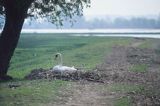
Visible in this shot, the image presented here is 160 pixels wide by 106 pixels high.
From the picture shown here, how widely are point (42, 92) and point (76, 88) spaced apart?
2.23 meters

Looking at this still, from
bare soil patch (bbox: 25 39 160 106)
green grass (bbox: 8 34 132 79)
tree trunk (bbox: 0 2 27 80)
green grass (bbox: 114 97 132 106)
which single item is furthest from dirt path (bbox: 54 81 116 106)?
green grass (bbox: 8 34 132 79)

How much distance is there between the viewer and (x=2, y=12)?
26.3m

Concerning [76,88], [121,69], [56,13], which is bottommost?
[121,69]

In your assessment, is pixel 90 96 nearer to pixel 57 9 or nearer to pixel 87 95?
pixel 87 95

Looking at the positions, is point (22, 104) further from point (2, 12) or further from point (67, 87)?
point (2, 12)

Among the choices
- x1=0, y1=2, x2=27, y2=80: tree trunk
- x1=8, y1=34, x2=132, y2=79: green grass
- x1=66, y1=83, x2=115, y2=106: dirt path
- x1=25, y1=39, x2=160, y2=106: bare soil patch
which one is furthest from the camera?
x1=8, y1=34, x2=132, y2=79: green grass

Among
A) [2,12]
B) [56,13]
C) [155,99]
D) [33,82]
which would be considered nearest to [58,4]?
[56,13]

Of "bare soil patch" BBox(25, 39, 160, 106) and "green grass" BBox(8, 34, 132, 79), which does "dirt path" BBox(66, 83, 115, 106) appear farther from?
"green grass" BBox(8, 34, 132, 79)

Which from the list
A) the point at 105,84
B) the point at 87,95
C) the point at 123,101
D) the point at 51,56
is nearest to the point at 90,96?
the point at 87,95

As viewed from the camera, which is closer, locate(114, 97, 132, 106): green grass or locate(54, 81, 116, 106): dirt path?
locate(114, 97, 132, 106): green grass

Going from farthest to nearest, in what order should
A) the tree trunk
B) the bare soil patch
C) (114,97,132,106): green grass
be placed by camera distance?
the tree trunk, the bare soil patch, (114,97,132,106): green grass

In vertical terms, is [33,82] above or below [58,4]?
below

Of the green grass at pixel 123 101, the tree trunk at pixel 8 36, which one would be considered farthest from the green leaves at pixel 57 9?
the green grass at pixel 123 101

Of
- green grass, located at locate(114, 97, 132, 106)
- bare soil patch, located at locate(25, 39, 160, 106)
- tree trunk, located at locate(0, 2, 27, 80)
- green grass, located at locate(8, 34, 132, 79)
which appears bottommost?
green grass, located at locate(8, 34, 132, 79)
